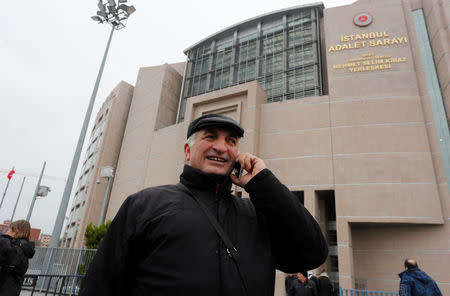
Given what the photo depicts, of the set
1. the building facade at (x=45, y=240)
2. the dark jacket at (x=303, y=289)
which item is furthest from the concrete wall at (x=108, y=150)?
the building facade at (x=45, y=240)

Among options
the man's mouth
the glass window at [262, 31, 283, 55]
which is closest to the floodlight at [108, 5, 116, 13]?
the man's mouth

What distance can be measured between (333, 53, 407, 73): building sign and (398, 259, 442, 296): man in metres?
16.9

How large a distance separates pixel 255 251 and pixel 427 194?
18.8m

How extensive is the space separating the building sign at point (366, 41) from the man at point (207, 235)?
23.1 metres

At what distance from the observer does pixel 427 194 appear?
53.2ft

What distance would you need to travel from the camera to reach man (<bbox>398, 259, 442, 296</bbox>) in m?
6.39

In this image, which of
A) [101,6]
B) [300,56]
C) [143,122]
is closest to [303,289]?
[101,6]

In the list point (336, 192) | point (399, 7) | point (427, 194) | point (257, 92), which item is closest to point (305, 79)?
point (257, 92)

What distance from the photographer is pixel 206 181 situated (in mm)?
1639

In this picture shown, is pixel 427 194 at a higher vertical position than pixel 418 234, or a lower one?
higher

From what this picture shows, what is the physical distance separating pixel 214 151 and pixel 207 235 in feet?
1.72

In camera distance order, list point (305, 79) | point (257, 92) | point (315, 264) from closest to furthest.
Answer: point (315, 264), point (257, 92), point (305, 79)

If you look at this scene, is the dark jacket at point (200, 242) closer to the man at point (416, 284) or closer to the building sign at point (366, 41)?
the man at point (416, 284)

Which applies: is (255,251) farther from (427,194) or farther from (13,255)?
(427,194)
